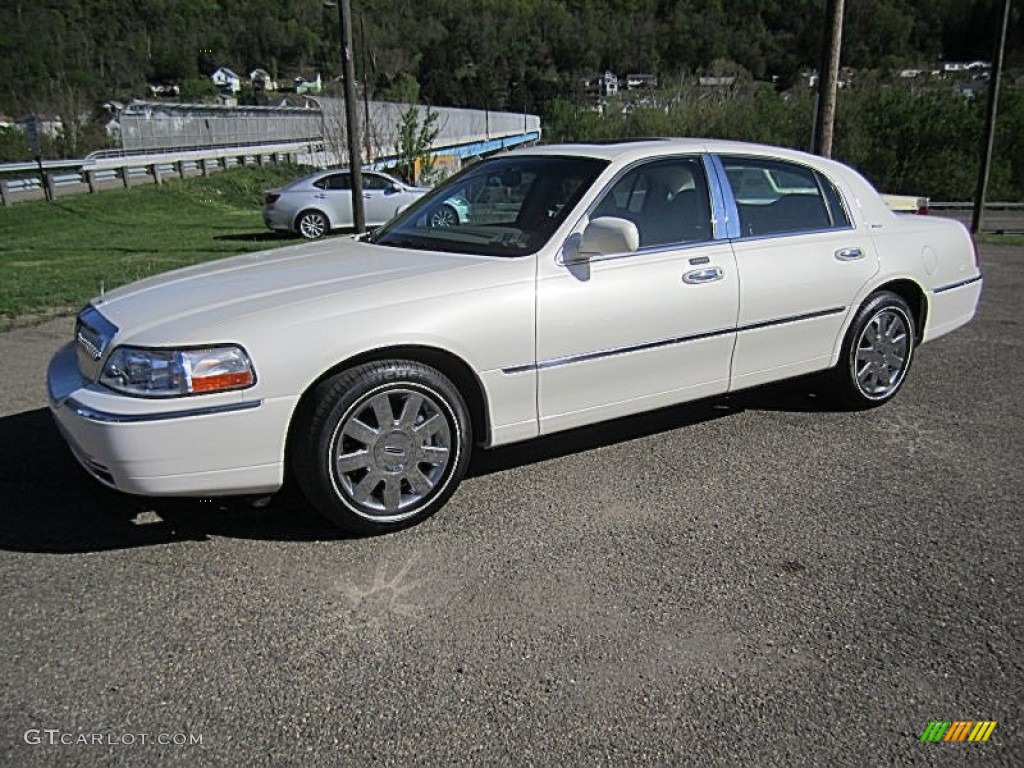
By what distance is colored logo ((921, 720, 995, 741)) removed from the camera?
2.34 m

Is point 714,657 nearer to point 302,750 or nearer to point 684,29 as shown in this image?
point 302,750

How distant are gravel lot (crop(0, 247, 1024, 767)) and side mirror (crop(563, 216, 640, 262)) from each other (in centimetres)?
113

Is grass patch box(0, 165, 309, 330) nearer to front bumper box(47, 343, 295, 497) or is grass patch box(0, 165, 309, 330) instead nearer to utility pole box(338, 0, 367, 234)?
utility pole box(338, 0, 367, 234)

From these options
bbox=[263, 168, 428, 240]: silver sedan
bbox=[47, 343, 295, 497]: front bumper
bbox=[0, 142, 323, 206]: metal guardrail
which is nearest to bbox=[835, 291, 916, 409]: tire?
bbox=[47, 343, 295, 497]: front bumper

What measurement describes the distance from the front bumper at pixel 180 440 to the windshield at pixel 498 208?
1384 mm

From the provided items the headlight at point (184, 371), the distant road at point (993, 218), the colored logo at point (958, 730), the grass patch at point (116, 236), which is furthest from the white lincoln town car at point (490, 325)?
the distant road at point (993, 218)

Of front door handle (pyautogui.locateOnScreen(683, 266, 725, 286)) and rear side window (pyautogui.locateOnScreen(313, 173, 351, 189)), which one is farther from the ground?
front door handle (pyautogui.locateOnScreen(683, 266, 725, 286))

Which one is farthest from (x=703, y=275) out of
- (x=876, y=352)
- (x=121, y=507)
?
(x=121, y=507)

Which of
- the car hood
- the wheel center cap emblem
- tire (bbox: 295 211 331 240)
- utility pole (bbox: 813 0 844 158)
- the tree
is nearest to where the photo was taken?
the car hood

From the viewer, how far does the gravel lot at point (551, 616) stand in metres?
2.36

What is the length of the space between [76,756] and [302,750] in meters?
0.60

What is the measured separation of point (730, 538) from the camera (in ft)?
11.6

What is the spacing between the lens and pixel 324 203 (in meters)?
16.8

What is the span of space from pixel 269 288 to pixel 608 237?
150 cm
